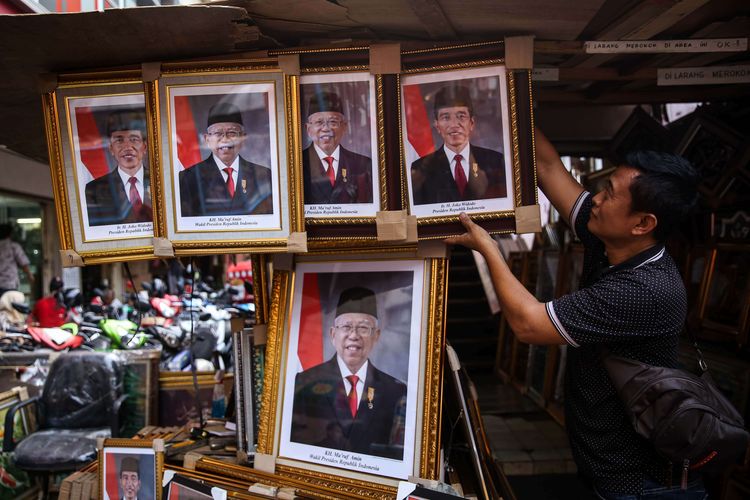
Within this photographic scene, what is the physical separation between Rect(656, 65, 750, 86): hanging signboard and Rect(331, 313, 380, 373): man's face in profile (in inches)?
67.3

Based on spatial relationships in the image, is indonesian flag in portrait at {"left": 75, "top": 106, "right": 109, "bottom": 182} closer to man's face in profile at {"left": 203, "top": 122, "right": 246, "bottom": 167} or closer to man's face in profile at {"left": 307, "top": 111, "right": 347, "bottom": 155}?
man's face in profile at {"left": 203, "top": 122, "right": 246, "bottom": 167}

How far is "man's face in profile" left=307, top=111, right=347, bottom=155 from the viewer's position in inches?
69.0

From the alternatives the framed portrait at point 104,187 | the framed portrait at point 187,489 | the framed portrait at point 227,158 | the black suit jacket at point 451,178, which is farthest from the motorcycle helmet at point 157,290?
the black suit jacket at point 451,178

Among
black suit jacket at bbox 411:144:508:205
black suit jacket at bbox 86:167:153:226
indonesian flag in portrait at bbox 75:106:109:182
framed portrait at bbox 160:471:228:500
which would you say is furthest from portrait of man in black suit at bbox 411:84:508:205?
framed portrait at bbox 160:471:228:500

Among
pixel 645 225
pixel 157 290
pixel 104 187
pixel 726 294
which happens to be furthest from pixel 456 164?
pixel 157 290

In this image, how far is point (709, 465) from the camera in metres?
1.58

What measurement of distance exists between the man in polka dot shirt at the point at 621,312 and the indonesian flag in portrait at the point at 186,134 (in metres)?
0.95

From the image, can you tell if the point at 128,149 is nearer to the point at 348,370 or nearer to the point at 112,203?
the point at 112,203

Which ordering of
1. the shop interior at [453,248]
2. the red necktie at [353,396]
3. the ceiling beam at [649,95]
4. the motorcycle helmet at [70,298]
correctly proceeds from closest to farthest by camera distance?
the shop interior at [453,248]
the red necktie at [353,396]
the ceiling beam at [649,95]
the motorcycle helmet at [70,298]

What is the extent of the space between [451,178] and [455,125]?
180 millimetres

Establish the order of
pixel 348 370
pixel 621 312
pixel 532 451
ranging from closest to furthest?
pixel 621 312 → pixel 348 370 → pixel 532 451

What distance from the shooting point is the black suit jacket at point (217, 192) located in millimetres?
1755

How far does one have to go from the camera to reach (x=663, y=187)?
1.57 meters

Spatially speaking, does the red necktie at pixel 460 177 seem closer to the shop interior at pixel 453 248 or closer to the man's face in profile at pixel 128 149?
the shop interior at pixel 453 248
